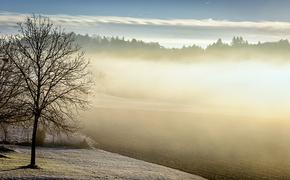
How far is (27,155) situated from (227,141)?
52.6m

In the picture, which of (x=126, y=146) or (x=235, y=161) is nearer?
(x=235, y=161)

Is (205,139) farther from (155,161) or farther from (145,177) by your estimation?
(145,177)

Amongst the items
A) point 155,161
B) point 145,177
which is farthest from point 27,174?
point 155,161

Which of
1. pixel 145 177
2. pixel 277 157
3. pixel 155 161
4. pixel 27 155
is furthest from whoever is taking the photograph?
pixel 277 157

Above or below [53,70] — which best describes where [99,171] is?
below

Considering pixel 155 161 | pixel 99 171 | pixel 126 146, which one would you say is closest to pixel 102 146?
pixel 126 146

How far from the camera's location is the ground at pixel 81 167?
5078 centimetres

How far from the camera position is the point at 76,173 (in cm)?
5362

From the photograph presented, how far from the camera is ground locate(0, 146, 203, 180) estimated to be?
167 feet

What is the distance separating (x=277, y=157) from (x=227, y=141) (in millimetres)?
18619

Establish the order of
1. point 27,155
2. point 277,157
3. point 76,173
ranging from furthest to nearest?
point 277,157 → point 27,155 → point 76,173

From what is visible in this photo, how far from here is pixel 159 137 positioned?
103875mm

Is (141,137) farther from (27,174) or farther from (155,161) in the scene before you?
(27,174)

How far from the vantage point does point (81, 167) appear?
5969 cm
